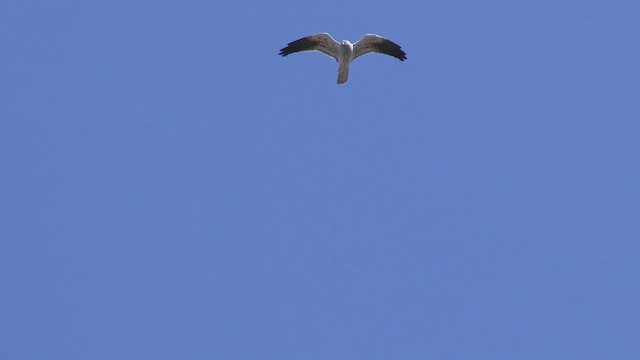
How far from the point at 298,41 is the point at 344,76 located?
79.2 inches

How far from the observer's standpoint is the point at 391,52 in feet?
95.7

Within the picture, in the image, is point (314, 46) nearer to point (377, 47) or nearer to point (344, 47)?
point (344, 47)

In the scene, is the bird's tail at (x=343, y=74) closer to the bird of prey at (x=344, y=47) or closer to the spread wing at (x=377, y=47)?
the bird of prey at (x=344, y=47)

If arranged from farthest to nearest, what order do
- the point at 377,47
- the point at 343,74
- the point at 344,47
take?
the point at 377,47 → the point at 344,47 → the point at 343,74

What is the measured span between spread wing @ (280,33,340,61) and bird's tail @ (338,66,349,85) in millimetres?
983

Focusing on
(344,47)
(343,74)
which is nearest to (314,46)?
(344,47)

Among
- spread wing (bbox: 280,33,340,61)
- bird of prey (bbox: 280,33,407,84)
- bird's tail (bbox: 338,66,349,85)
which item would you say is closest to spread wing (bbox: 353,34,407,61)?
bird of prey (bbox: 280,33,407,84)

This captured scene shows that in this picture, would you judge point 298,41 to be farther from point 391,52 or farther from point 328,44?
point 391,52

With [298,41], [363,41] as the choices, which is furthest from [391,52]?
[298,41]

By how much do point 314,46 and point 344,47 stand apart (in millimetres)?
1239

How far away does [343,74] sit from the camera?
27609 millimetres

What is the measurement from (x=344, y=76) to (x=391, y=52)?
89.4 inches

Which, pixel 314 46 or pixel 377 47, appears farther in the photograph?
pixel 377 47

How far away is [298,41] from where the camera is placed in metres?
28.6
